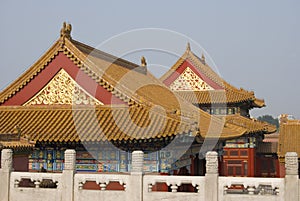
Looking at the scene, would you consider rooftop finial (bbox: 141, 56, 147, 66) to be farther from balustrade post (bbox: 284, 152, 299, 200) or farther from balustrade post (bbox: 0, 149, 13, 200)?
balustrade post (bbox: 284, 152, 299, 200)

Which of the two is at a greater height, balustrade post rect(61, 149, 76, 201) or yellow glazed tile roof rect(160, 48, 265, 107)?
yellow glazed tile roof rect(160, 48, 265, 107)

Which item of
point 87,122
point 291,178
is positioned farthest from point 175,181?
point 87,122

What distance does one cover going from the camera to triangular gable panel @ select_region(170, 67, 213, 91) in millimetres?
31188

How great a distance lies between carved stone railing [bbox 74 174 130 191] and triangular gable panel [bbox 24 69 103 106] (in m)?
3.72

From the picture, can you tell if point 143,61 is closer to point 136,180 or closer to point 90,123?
point 90,123

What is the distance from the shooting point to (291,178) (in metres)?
Answer: 11.0

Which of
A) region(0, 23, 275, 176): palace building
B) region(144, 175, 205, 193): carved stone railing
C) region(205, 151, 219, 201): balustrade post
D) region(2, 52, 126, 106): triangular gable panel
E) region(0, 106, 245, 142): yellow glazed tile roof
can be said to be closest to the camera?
region(205, 151, 219, 201): balustrade post

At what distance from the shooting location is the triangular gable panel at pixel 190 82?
102 feet

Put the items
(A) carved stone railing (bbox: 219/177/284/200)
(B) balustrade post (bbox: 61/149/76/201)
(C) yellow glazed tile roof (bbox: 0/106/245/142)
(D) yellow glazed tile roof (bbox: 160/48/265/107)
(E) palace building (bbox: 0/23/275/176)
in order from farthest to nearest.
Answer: (D) yellow glazed tile roof (bbox: 160/48/265/107) < (E) palace building (bbox: 0/23/275/176) < (C) yellow glazed tile roof (bbox: 0/106/245/142) < (B) balustrade post (bbox: 61/149/76/201) < (A) carved stone railing (bbox: 219/177/284/200)

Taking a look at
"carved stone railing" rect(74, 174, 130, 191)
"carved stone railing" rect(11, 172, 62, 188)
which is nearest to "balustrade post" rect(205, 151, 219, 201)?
"carved stone railing" rect(74, 174, 130, 191)

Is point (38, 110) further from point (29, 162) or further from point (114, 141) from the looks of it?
point (114, 141)

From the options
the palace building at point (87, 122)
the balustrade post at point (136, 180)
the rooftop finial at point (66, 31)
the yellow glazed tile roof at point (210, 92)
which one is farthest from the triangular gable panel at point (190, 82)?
the balustrade post at point (136, 180)

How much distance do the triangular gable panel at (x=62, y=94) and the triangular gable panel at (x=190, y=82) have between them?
15590 millimetres

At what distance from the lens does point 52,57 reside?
16625 mm
